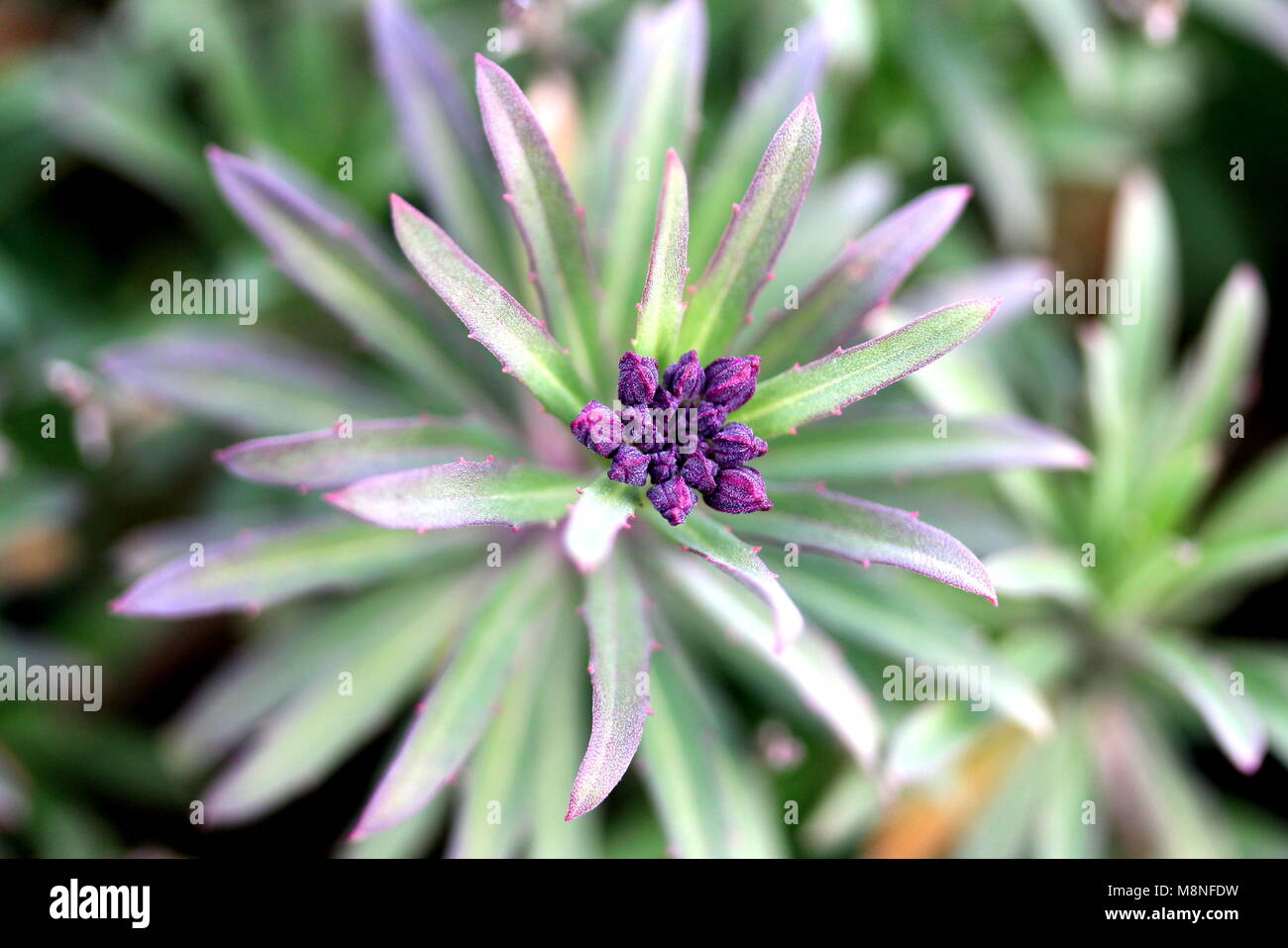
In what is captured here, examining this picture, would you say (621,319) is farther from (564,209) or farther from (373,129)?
(373,129)

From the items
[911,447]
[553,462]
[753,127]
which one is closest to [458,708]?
[553,462]

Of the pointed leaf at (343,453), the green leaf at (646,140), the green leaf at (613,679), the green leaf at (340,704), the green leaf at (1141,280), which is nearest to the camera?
the green leaf at (613,679)

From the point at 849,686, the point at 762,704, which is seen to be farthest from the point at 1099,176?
the point at 849,686

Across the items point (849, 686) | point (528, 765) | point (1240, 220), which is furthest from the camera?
point (1240, 220)

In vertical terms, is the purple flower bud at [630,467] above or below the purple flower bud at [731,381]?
below

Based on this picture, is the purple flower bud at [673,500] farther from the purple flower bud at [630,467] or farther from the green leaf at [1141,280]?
the green leaf at [1141,280]

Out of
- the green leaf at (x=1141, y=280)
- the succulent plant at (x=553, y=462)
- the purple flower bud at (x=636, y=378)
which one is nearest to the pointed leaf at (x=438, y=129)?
the succulent plant at (x=553, y=462)

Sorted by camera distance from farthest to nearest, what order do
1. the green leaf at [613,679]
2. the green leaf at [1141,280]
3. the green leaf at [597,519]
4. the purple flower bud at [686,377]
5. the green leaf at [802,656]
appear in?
the green leaf at [1141,280], the green leaf at [802,656], the purple flower bud at [686,377], the green leaf at [613,679], the green leaf at [597,519]
